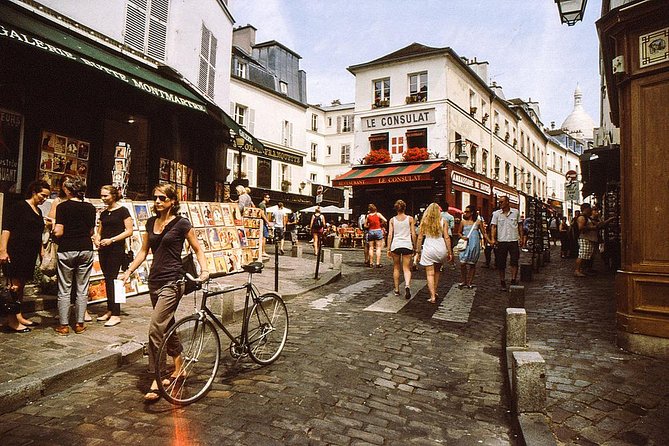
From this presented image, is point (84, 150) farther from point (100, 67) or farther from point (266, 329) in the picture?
point (266, 329)

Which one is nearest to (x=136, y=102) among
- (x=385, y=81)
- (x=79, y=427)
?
(x=79, y=427)

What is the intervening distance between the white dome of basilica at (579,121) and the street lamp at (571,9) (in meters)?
73.4

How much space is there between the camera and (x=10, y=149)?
7262 mm


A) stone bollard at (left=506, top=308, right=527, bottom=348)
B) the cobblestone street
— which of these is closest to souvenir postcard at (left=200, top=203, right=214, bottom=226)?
the cobblestone street

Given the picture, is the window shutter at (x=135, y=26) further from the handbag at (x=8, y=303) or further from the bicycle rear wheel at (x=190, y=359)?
the bicycle rear wheel at (x=190, y=359)

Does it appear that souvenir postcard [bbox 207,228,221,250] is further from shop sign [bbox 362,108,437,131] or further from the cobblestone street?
shop sign [bbox 362,108,437,131]

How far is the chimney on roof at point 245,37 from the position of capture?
32.8 metres

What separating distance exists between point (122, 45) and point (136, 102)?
47.8 inches

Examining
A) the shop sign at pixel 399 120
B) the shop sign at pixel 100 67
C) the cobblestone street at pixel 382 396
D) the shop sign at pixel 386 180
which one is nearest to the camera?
the cobblestone street at pixel 382 396

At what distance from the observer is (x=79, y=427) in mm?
3070

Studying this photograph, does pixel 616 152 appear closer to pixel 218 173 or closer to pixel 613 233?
pixel 613 233

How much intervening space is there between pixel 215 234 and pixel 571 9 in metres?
7.50

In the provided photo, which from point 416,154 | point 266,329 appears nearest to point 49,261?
point 266,329

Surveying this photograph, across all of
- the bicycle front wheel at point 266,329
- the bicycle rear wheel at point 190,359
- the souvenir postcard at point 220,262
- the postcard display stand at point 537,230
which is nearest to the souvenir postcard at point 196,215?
the souvenir postcard at point 220,262
